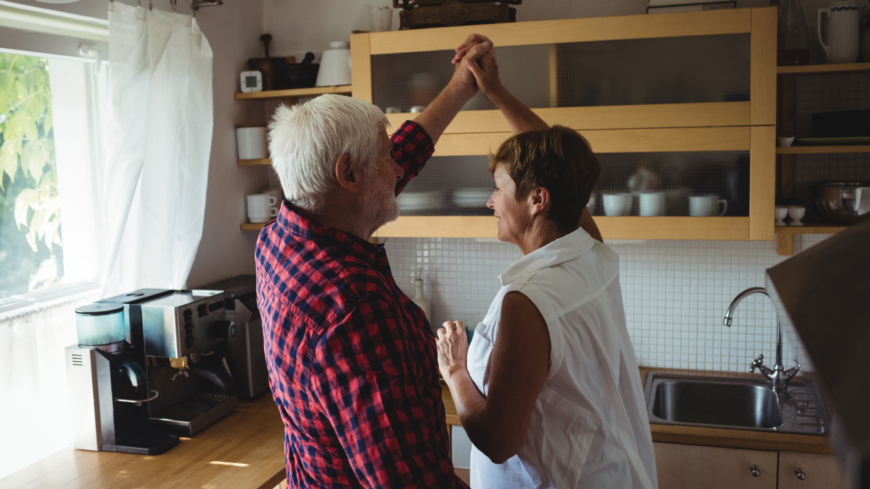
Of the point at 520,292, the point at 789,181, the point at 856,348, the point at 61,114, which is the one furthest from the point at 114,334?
the point at 789,181

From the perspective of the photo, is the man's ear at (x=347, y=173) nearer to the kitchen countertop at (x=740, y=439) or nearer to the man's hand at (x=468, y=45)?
the man's hand at (x=468, y=45)

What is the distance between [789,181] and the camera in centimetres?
236

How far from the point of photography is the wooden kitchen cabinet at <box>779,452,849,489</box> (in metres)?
1.97

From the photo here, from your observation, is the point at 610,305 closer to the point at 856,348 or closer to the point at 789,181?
the point at 856,348

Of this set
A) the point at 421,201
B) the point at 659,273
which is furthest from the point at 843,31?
the point at 421,201

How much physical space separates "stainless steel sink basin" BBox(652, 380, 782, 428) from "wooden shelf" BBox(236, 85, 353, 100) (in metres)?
1.69

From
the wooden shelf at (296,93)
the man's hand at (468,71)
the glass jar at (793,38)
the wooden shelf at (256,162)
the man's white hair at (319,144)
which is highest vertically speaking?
the glass jar at (793,38)

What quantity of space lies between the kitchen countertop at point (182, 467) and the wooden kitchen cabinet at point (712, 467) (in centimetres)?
123

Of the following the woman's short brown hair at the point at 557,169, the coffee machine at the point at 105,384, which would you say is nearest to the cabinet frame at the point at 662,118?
the woman's short brown hair at the point at 557,169

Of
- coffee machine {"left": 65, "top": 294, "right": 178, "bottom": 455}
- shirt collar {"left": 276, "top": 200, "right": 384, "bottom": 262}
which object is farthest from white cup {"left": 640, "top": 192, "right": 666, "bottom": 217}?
coffee machine {"left": 65, "top": 294, "right": 178, "bottom": 455}

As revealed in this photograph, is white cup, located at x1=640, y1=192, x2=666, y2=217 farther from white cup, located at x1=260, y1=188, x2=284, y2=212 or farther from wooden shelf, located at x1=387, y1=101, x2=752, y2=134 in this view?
white cup, located at x1=260, y1=188, x2=284, y2=212

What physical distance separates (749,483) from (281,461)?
1.46 metres

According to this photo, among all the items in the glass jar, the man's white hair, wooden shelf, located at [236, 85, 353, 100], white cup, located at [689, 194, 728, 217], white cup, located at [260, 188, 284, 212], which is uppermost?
the glass jar

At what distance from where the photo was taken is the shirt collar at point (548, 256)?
1151 millimetres
